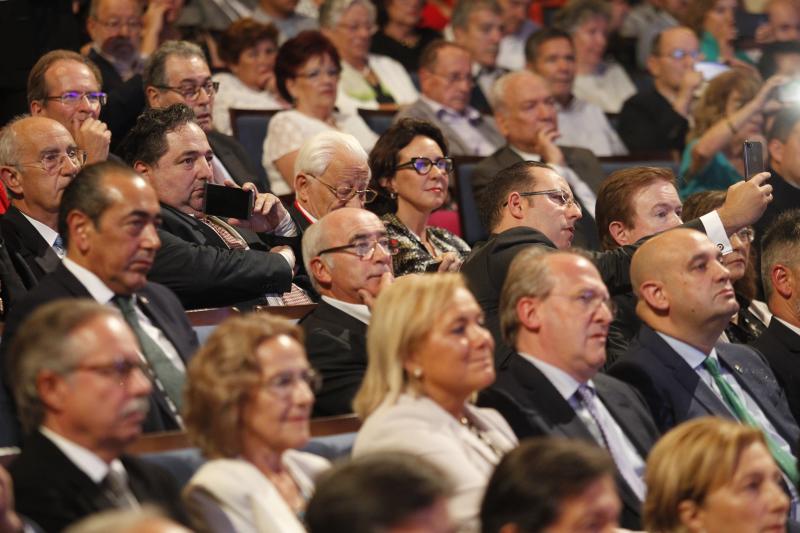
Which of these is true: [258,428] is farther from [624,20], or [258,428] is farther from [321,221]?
[624,20]

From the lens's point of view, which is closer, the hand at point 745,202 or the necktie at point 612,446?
the necktie at point 612,446

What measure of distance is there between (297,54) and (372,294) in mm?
2244

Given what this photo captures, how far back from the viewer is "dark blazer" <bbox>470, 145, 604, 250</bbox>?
554cm

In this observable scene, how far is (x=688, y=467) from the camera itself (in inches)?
113

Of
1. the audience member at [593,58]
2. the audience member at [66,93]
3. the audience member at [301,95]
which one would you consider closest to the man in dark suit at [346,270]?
the audience member at [66,93]

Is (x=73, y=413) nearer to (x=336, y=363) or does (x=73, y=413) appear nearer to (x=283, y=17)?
(x=336, y=363)

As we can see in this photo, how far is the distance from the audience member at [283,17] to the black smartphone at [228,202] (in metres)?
2.94

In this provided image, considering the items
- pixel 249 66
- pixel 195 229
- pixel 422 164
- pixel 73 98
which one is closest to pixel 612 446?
pixel 195 229

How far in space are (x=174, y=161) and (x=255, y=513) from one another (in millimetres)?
1947

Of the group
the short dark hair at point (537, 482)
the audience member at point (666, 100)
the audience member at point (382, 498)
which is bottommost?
the audience member at point (666, 100)

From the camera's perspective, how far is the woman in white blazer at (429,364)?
9.67 feet

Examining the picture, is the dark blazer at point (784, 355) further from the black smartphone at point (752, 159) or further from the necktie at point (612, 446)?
the necktie at point (612, 446)

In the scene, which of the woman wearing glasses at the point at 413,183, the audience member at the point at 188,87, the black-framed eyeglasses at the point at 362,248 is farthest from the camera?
the audience member at the point at 188,87

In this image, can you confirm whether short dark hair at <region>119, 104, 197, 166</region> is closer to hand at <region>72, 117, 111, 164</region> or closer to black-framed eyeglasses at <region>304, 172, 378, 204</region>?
hand at <region>72, 117, 111, 164</region>
